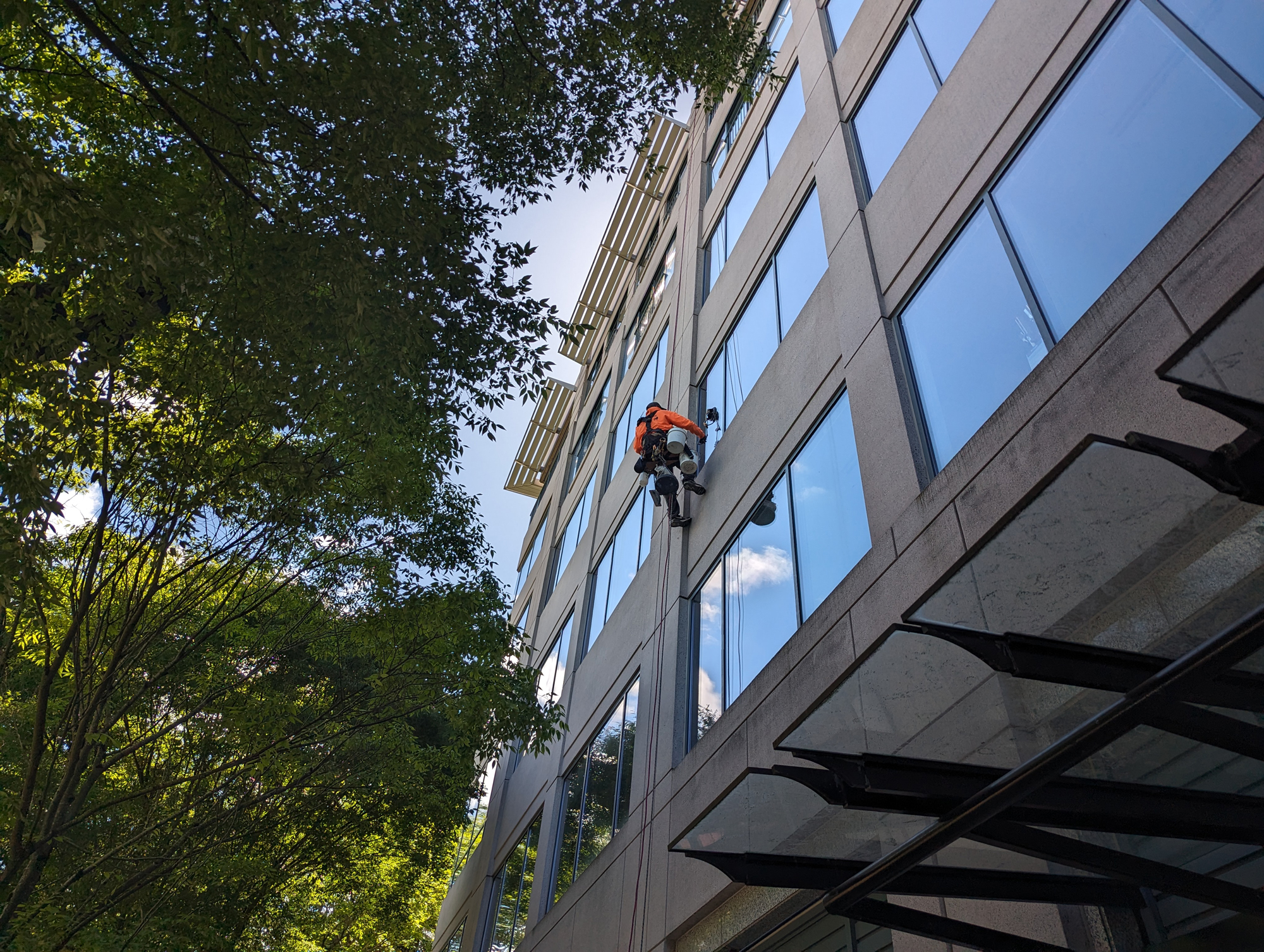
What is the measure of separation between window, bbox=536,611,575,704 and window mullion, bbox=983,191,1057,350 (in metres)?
13.0

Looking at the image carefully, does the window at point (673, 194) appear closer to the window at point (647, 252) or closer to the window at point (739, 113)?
the window at point (647, 252)

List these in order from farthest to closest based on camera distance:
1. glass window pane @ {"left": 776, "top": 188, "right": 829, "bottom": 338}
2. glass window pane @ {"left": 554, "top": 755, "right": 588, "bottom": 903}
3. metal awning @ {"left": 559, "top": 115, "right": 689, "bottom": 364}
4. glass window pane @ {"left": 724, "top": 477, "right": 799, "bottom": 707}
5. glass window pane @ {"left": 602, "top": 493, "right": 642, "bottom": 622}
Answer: metal awning @ {"left": 559, "top": 115, "right": 689, "bottom": 364}, glass window pane @ {"left": 602, "top": 493, "right": 642, "bottom": 622}, glass window pane @ {"left": 554, "top": 755, "right": 588, "bottom": 903}, glass window pane @ {"left": 776, "top": 188, "right": 829, "bottom": 338}, glass window pane @ {"left": 724, "top": 477, "right": 799, "bottom": 707}

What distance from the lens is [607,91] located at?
9.64 metres

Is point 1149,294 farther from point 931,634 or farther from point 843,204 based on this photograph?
point 843,204

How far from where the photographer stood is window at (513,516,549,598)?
27328 mm

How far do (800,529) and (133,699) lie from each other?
6.30 meters

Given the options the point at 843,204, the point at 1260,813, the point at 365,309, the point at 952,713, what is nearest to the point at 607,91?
the point at 843,204

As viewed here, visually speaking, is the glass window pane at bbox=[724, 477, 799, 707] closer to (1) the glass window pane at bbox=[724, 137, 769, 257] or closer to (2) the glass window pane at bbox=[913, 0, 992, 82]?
(2) the glass window pane at bbox=[913, 0, 992, 82]

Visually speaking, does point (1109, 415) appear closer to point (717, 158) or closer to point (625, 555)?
point (625, 555)

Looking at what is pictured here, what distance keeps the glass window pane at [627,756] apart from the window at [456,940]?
10.8 m

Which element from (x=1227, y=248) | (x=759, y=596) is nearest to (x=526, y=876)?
(x=759, y=596)

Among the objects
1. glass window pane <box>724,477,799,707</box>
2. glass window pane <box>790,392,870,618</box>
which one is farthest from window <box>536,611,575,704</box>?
glass window pane <box>790,392,870,618</box>

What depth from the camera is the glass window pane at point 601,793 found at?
38.3 ft

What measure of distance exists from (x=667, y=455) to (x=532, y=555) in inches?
736
